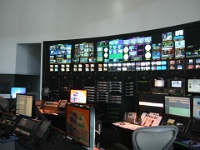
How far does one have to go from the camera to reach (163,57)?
4062 mm

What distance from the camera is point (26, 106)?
2.56 m

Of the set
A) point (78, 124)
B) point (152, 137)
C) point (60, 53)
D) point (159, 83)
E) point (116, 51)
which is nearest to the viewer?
point (78, 124)

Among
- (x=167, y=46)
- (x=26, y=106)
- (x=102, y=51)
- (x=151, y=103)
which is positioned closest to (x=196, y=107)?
(x=151, y=103)

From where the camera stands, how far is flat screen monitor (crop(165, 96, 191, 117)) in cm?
265

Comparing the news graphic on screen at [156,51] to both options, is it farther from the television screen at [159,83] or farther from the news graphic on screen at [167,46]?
the television screen at [159,83]

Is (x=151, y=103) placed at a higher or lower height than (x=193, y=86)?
lower

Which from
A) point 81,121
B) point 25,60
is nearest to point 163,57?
point 81,121

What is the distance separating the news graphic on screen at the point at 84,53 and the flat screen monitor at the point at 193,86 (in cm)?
236

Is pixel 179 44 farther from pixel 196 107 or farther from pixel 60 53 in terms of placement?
pixel 60 53

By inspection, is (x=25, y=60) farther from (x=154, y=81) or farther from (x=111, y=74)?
(x=154, y=81)

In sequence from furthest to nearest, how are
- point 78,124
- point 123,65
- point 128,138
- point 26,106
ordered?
point 123,65 → point 128,138 → point 26,106 → point 78,124

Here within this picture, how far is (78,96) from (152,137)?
10.2 ft

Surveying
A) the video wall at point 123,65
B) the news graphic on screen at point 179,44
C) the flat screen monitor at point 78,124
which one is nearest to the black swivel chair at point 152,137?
the flat screen monitor at point 78,124

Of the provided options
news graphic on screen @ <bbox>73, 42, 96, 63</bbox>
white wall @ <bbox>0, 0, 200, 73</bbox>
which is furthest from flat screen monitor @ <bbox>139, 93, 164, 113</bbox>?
news graphic on screen @ <bbox>73, 42, 96, 63</bbox>
